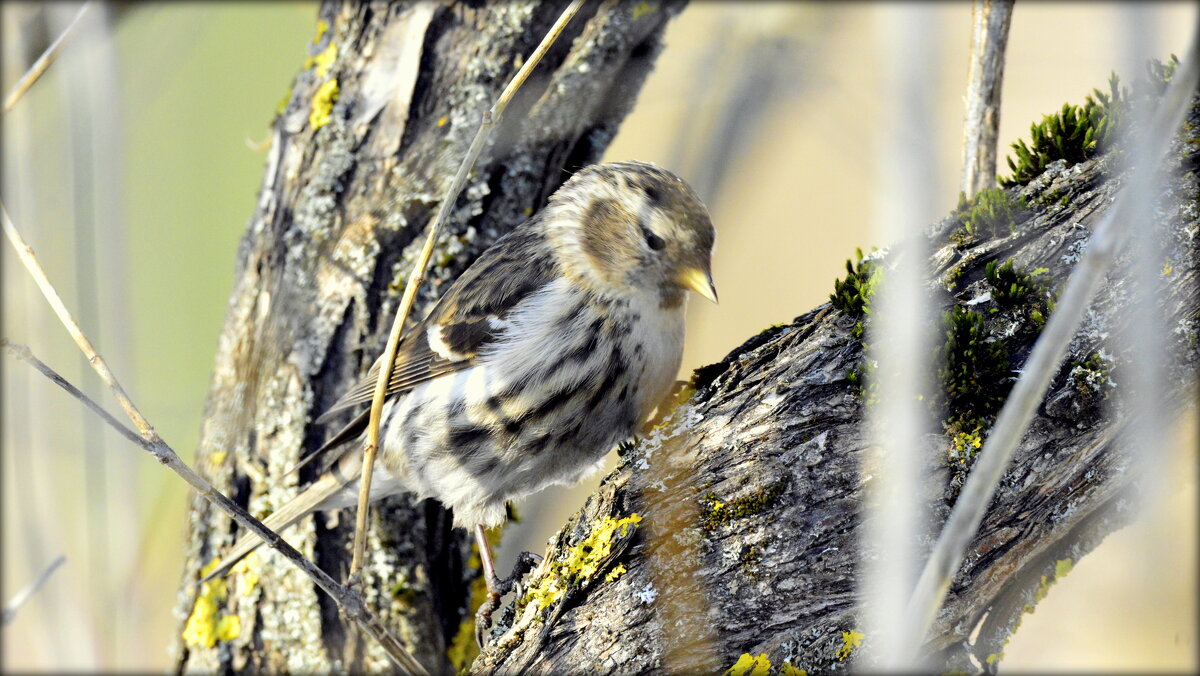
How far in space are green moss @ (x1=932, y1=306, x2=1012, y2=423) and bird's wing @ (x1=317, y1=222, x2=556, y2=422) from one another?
128 cm

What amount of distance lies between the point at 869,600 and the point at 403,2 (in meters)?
2.30

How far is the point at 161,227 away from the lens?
7469 mm

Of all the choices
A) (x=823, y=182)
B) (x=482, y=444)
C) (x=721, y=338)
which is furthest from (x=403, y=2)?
(x=823, y=182)

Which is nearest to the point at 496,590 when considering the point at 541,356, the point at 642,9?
the point at 541,356

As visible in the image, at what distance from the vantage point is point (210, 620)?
3039mm

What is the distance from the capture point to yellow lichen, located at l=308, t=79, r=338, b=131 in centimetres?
305

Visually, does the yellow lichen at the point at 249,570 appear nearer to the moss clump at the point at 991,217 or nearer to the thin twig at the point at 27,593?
the thin twig at the point at 27,593

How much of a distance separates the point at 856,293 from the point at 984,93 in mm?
915

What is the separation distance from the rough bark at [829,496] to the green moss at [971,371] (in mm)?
48

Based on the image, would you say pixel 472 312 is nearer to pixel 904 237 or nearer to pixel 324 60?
pixel 324 60

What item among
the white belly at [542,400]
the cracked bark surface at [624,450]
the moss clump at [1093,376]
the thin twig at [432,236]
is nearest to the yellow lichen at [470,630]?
the cracked bark surface at [624,450]

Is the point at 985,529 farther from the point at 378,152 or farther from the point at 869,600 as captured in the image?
the point at 378,152

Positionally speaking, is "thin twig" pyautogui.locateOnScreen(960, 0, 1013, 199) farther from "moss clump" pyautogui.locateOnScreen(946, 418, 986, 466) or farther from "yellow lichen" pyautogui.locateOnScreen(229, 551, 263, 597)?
"yellow lichen" pyautogui.locateOnScreen(229, 551, 263, 597)

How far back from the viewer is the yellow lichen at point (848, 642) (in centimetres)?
206
